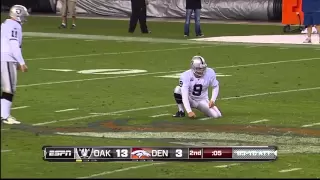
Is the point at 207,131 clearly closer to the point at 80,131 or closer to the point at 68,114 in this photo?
the point at 80,131

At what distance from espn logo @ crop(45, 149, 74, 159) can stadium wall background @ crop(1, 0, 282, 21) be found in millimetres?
35894

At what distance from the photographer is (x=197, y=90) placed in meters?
16.2

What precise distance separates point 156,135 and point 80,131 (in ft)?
3.62

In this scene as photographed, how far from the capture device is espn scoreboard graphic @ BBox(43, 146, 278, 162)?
664 centimetres

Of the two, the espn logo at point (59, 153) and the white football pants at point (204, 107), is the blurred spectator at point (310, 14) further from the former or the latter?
the espn logo at point (59, 153)

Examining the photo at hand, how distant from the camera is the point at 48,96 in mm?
19109

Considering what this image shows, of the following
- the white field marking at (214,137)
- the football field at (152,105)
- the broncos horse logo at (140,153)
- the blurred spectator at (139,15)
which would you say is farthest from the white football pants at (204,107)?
the blurred spectator at (139,15)

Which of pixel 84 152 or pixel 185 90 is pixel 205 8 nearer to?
pixel 185 90

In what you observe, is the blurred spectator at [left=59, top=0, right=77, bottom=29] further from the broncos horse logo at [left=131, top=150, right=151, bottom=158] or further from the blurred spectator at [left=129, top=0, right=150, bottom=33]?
the broncos horse logo at [left=131, top=150, right=151, bottom=158]

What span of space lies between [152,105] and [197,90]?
6.07ft

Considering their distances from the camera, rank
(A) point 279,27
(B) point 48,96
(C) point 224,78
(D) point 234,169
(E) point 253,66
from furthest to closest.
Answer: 1. (A) point 279,27
2. (E) point 253,66
3. (C) point 224,78
4. (B) point 48,96
5. (D) point 234,169

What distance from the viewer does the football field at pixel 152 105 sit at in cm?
1155

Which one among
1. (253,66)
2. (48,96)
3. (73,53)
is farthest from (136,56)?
(48,96)

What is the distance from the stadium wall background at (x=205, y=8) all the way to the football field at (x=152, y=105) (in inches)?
380
